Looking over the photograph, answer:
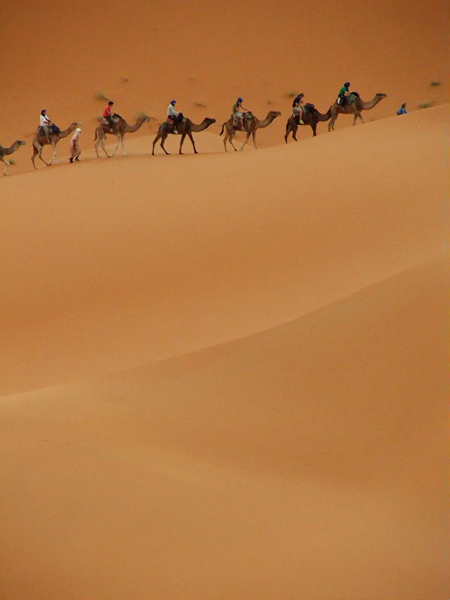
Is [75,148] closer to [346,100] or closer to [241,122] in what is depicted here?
[241,122]

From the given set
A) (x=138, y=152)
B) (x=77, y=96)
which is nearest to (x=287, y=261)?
(x=138, y=152)

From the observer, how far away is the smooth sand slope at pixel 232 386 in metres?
5.12

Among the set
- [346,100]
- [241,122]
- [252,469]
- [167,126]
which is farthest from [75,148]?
[252,469]

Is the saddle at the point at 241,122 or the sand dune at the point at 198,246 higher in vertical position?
the saddle at the point at 241,122

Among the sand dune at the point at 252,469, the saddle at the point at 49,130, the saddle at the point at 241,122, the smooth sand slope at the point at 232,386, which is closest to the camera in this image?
the sand dune at the point at 252,469

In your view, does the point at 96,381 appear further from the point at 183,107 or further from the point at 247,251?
the point at 183,107

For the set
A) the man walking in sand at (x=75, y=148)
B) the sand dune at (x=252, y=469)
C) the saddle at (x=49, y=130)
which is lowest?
the sand dune at (x=252, y=469)

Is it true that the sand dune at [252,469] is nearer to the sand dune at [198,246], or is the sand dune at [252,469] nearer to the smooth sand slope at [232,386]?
the smooth sand slope at [232,386]

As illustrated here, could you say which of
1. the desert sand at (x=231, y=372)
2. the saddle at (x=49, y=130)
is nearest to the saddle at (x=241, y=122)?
the desert sand at (x=231, y=372)

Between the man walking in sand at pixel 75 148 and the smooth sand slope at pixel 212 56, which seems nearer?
the man walking in sand at pixel 75 148

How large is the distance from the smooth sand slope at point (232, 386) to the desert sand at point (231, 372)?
0.02m

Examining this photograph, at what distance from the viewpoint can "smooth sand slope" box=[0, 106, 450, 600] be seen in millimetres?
5121

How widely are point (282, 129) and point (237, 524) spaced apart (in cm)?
2851

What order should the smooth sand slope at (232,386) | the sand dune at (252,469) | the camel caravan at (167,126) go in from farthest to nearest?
the camel caravan at (167,126), the smooth sand slope at (232,386), the sand dune at (252,469)
